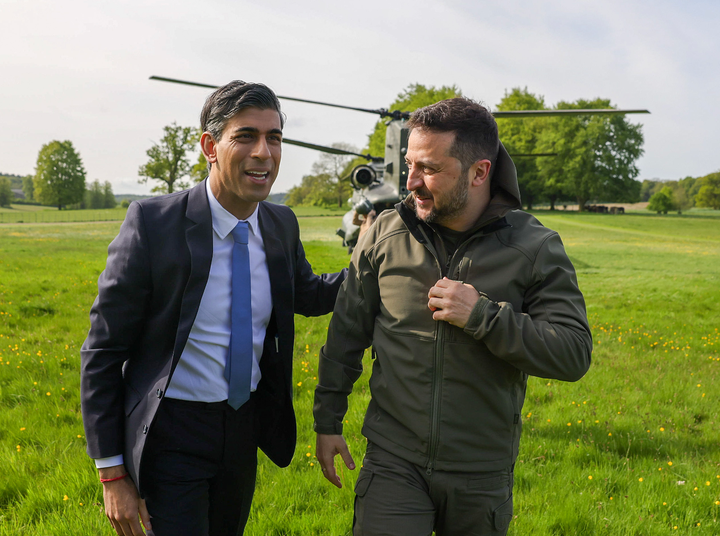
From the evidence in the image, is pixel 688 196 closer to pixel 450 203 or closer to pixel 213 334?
pixel 450 203

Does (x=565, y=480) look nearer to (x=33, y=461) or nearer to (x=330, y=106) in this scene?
(x=33, y=461)

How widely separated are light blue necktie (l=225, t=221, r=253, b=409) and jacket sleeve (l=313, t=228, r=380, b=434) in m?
0.42

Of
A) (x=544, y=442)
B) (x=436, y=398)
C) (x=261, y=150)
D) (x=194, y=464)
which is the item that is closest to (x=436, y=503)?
(x=436, y=398)

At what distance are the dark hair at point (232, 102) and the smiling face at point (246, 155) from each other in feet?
0.08

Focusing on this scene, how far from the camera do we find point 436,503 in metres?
2.49

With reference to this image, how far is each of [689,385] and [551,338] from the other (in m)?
6.18

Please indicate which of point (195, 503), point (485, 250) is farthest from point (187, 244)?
point (485, 250)

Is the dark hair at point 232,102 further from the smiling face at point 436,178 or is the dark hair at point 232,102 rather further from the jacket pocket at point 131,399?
the jacket pocket at point 131,399

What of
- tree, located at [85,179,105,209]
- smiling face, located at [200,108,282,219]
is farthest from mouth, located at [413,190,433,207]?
tree, located at [85,179,105,209]

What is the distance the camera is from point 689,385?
7.13 meters

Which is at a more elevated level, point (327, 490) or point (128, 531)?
point (128, 531)

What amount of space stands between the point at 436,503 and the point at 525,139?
8187 cm

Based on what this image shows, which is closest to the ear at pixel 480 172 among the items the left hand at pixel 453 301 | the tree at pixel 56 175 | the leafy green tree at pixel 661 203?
the left hand at pixel 453 301

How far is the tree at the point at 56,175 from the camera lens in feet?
309
